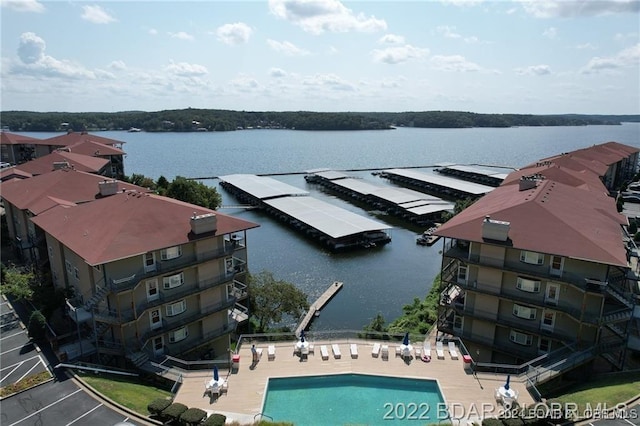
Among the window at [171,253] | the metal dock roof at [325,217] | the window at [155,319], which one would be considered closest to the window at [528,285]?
the window at [171,253]

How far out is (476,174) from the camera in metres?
139

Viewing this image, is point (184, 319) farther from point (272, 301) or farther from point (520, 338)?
point (520, 338)

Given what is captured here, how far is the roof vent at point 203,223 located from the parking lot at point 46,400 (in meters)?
13.3

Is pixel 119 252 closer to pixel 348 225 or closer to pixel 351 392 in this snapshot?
pixel 351 392

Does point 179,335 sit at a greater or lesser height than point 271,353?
lesser

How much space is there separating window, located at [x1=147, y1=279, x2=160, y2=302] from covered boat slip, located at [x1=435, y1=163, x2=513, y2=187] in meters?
115

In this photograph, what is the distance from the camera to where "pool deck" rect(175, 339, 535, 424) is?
2567 centimetres

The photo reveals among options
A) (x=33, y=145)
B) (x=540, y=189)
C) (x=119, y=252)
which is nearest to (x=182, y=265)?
(x=119, y=252)

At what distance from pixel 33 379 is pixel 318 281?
3782 cm

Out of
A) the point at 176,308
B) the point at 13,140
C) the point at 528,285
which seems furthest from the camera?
the point at 13,140

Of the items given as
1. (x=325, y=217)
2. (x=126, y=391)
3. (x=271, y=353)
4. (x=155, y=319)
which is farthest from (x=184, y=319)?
(x=325, y=217)

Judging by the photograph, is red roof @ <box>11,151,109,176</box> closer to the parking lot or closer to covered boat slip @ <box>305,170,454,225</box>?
the parking lot

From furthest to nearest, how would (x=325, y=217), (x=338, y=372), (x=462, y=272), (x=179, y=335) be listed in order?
(x=325, y=217)
(x=462, y=272)
(x=179, y=335)
(x=338, y=372)

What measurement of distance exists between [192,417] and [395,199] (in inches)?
3282
